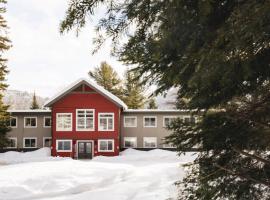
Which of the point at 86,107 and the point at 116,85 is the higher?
the point at 116,85

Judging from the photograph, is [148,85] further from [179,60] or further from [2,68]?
[2,68]

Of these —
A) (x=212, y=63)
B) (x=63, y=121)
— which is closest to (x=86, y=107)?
(x=63, y=121)

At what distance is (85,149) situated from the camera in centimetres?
3828

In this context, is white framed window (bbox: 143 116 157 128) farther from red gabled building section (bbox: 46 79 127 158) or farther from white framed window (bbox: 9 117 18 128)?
white framed window (bbox: 9 117 18 128)

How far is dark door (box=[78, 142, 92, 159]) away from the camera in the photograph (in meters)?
38.2

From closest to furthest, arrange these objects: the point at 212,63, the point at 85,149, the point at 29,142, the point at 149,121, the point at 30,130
Result: 1. the point at 212,63
2. the point at 85,149
3. the point at 30,130
4. the point at 29,142
5. the point at 149,121

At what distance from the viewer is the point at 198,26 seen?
319cm

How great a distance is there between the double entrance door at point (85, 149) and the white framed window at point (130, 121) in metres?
5.81

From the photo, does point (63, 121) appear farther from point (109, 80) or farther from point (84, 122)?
point (109, 80)

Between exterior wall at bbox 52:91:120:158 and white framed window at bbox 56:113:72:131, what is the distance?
0.32 metres

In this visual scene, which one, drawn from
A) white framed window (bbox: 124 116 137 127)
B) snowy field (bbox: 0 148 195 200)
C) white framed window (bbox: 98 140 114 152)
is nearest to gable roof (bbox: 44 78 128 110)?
white framed window (bbox: 98 140 114 152)

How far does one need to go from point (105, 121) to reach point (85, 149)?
371 cm

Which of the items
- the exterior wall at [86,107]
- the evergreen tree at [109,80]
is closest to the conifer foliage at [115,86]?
the evergreen tree at [109,80]

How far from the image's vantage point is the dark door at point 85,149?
38188 mm
